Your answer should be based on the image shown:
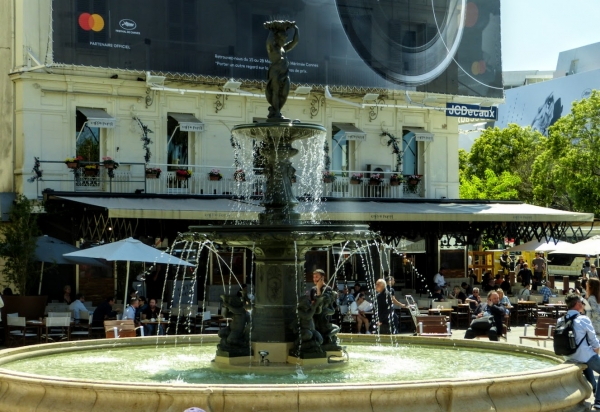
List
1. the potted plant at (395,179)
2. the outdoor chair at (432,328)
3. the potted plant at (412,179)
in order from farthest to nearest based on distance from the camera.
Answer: the potted plant at (412,179)
the potted plant at (395,179)
the outdoor chair at (432,328)

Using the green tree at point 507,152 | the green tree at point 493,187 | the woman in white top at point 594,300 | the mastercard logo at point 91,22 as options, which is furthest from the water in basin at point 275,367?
Result: the green tree at point 507,152

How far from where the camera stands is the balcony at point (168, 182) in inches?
1066

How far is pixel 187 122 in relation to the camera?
28.7 meters

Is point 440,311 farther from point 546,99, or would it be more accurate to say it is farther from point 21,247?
point 546,99

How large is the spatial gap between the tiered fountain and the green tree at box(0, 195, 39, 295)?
10.5 metres

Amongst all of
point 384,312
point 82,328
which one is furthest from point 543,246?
point 384,312

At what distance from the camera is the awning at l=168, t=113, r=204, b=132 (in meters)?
28.6

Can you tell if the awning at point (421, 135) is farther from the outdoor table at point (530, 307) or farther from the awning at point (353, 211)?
the outdoor table at point (530, 307)

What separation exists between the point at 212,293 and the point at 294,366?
57.2 ft

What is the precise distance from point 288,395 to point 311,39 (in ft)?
77.3

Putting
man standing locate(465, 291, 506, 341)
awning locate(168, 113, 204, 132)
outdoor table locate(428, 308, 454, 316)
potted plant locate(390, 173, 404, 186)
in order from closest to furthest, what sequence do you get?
1. man standing locate(465, 291, 506, 341)
2. outdoor table locate(428, 308, 454, 316)
3. awning locate(168, 113, 204, 132)
4. potted plant locate(390, 173, 404, 186)

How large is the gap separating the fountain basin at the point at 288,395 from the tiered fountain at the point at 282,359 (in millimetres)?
12

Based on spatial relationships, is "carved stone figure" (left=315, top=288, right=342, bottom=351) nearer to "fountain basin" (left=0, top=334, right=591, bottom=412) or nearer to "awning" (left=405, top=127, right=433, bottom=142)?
"fountain basin" (left=0, top=334, right=591, bottom=412)

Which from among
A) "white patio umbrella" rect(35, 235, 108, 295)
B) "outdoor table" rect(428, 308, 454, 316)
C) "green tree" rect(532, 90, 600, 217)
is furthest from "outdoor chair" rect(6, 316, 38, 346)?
"green tree" rect(532, 90, 600, 217)
